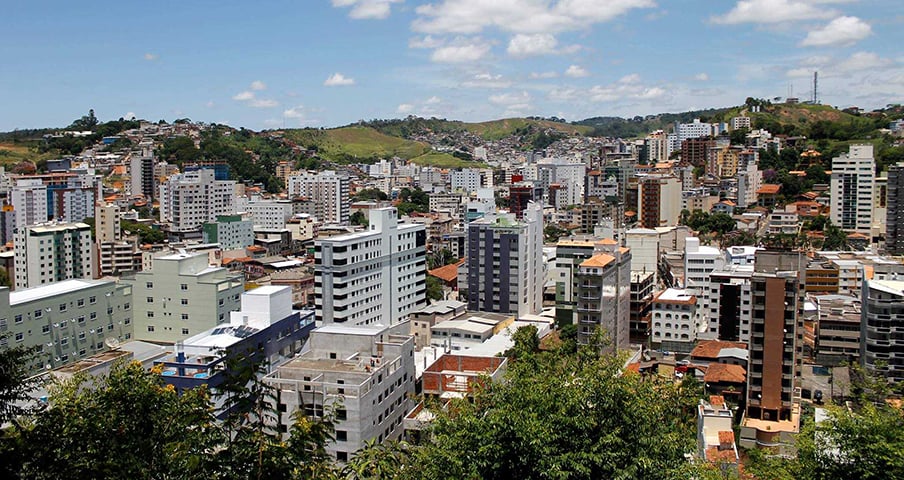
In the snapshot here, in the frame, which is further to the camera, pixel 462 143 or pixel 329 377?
pixel 462 143

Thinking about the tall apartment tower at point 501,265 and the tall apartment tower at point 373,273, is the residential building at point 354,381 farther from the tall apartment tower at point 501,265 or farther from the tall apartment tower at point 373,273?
the tall apartment tower at point 501,265

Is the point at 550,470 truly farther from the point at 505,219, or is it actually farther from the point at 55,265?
the point at 55,265

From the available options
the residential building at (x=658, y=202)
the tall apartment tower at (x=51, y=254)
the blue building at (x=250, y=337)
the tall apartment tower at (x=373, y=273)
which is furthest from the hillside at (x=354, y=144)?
the blue building at (x=250, y=337)

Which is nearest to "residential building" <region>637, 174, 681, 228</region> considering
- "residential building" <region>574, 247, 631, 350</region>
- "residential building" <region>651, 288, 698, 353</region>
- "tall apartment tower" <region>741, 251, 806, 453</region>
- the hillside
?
"residential building" <region>651, 288, 698, 353</region>

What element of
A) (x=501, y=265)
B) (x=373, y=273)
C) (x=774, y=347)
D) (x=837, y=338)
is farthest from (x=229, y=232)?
(x=774, y=347)

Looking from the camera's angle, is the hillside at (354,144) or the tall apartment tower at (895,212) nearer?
the tall apartment tower at (895,212)

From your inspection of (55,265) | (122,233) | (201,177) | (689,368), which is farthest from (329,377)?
(201,177)
